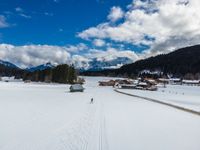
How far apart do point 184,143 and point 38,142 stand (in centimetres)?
507

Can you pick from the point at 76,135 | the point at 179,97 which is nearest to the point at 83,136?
the point at 76,135

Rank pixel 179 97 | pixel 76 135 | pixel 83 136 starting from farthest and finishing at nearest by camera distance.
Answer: pixel 179 97 → pixel 76 135 → pixel 83 136

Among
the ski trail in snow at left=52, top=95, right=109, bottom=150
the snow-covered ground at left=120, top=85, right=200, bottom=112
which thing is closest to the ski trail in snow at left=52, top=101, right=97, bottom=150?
the ski trail in snow at left=52, top=95, right=109, bottom=150

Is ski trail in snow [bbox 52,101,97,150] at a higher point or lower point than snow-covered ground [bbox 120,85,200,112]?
higher

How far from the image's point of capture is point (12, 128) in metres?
13.3

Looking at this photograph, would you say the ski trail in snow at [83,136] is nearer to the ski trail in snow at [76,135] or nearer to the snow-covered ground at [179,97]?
the ski trail in snow at [76,135]

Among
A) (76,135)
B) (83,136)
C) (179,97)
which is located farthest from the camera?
(179,97)

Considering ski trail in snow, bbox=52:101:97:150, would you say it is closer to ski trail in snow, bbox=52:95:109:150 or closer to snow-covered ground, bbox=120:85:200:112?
ski trail in snow, bbox=52:95:109:150

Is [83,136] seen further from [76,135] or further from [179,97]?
[179,97]

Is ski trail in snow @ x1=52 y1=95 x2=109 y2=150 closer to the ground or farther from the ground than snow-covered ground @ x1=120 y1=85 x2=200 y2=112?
farther from the ground

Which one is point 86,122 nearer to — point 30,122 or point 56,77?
point 30,122

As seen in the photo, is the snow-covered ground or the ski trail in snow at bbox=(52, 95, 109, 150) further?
the snow-covered ground

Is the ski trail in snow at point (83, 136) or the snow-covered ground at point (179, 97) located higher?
the ski trail in snow at point (83, 136)

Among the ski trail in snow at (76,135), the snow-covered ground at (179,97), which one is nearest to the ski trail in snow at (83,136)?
the ski trail in snow at (76,135)
